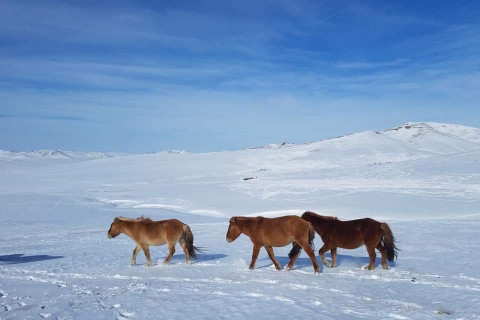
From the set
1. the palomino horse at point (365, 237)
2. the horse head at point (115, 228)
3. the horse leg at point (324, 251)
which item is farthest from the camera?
the horse head at point (115, 228)

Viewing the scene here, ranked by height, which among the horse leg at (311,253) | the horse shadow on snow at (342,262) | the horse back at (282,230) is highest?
the horse back at (282,230)

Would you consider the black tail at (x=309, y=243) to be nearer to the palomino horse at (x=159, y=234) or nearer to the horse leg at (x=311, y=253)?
the horse leg at (x=311, y=253)

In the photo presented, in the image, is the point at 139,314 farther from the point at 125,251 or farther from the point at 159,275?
the point at 125,251

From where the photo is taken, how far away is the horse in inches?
382

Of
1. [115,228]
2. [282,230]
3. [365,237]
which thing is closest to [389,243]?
[365,237]

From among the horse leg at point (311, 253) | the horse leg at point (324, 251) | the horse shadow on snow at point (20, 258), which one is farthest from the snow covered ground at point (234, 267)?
the horse leg at point (324, 251)

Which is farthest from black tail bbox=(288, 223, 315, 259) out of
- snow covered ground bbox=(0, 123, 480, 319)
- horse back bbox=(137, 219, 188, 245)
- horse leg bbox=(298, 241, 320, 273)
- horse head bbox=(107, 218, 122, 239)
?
horse head bbox=(107, 218, 122, 239)

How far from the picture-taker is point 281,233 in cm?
981

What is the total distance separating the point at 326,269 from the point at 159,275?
3.79 meters

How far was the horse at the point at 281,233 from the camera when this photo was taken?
9.71 meters

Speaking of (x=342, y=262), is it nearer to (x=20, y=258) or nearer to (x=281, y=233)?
(x=281, y=233)

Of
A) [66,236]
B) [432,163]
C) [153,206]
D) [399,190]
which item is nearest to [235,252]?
[66,236]

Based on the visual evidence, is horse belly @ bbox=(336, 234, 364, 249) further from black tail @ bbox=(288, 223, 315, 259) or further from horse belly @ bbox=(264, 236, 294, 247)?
horse belly @ bbox=(264, 236, 294, 247)

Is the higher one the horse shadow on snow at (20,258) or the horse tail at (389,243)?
the horse tail at (389,243)
